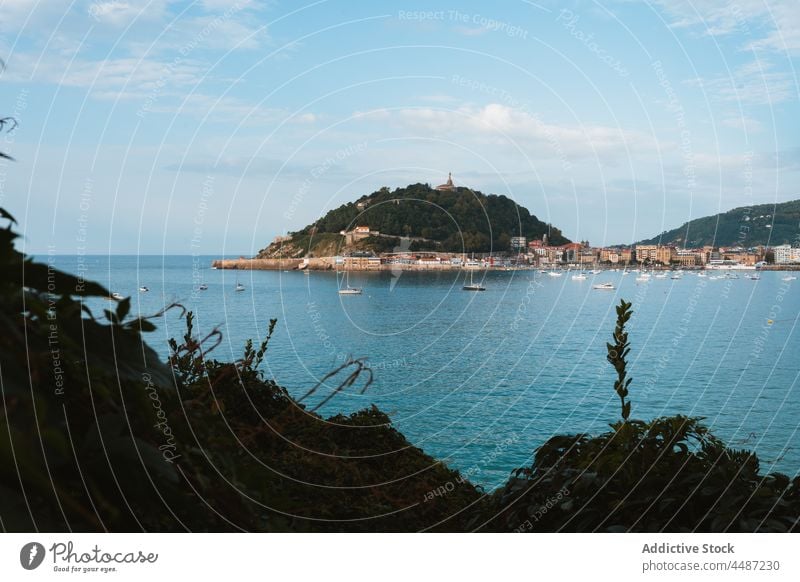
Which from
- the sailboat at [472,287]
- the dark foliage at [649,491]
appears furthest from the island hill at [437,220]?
the sailboat at [472,287]

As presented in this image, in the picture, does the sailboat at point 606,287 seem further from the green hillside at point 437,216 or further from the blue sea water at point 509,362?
the green hillside at point 437,216

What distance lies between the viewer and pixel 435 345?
30297 millimetres

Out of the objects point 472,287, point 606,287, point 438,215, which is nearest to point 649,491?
point 438,215

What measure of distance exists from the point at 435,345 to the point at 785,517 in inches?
1130

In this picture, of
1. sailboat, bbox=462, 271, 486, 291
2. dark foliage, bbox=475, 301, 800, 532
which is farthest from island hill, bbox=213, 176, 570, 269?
sailboat, bbox=462, 271, 486, 291

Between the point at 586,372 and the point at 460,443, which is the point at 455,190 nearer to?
the point at 586,372

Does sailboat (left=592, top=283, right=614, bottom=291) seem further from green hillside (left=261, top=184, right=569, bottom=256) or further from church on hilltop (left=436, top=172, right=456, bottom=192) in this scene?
church on hilltop (left=436, top=172, right=456, bottom=192)

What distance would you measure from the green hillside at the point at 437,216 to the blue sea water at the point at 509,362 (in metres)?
4.43

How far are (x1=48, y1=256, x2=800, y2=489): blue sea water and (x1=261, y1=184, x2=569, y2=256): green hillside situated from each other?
4.43 m

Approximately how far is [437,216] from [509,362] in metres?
6.41

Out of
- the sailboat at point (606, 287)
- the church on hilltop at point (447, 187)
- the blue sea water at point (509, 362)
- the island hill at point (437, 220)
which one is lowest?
the blue sea water at point (509, 362)

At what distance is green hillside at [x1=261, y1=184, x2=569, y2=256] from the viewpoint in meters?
21.6

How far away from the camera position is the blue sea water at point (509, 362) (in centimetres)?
1273

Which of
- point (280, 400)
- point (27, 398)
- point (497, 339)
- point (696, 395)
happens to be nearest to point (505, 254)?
point (497, 339)
